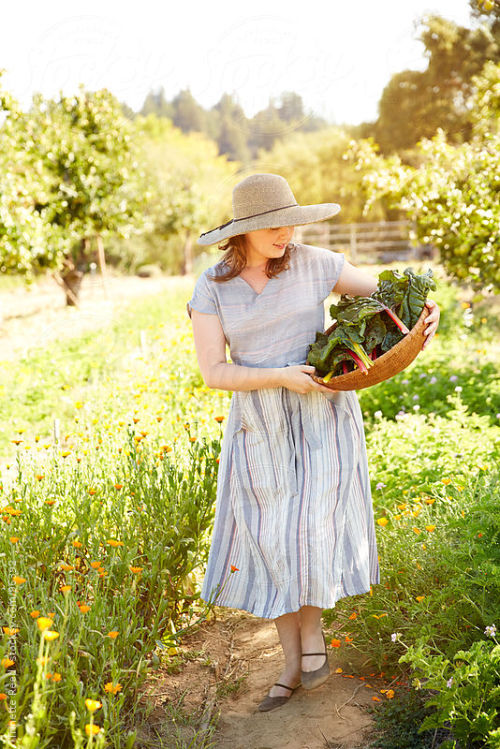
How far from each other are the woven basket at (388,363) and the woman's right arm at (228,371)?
5 cm

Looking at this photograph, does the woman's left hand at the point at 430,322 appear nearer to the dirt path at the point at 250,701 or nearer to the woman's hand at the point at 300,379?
the woman's hand at the point at 300,379

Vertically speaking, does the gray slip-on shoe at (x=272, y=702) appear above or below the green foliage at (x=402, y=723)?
below

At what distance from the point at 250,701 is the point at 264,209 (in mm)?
1641

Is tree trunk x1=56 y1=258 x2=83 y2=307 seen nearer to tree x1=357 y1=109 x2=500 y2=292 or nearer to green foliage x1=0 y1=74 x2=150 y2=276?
green foliage x1=0 y1=74 x2=150 y2=276

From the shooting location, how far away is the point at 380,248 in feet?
88.7

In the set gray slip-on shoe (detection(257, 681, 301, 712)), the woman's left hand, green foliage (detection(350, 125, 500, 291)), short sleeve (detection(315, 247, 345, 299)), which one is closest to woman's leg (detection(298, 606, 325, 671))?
gray slip-on shoe (detection(257, 681, 301, 712))

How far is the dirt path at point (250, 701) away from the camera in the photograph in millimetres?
2162

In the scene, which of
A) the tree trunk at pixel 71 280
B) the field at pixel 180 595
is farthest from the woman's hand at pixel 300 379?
the tree trunk at pixel 71 280

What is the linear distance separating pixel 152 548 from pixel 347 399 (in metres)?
0.85

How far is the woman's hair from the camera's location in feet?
7.68

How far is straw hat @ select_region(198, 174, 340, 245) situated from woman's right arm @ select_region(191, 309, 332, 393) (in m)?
0.28

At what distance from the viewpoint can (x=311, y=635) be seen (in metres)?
Answer: 2.32

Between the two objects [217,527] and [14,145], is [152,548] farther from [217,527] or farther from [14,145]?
[14,145]

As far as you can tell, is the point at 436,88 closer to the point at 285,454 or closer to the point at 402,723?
the point at 285,454
